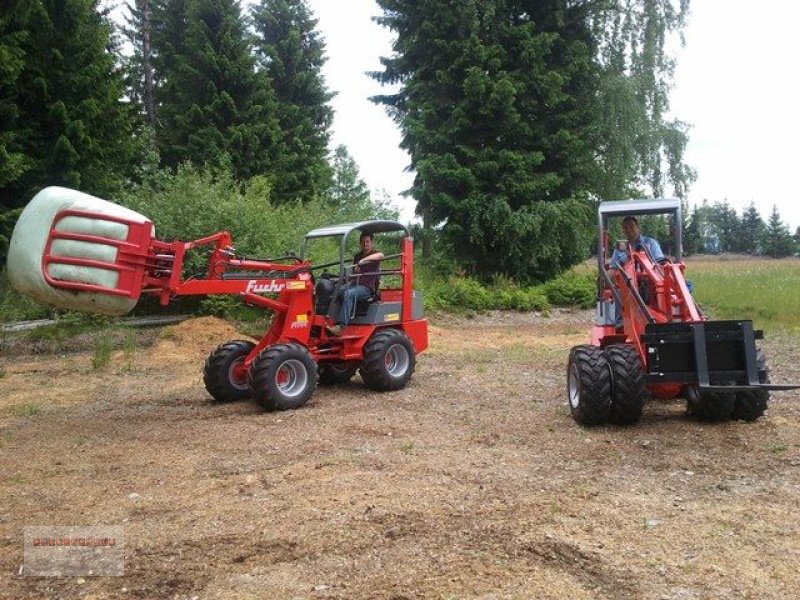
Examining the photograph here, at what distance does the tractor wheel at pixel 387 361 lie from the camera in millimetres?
8977

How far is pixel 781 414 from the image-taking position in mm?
7152

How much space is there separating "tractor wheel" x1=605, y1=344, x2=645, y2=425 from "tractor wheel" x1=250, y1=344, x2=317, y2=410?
3272 millimetres

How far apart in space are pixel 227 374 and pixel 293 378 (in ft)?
2.89

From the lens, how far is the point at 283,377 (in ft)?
26.4

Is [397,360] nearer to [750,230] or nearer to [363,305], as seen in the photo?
[363,305]

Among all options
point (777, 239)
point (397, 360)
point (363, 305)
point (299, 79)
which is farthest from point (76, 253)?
point (777, 239)

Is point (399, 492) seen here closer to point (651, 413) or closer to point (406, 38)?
point (651, 413)

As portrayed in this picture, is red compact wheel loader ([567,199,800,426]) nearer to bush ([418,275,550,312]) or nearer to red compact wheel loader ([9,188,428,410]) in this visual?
red compact wheel loader ([9,188,428,410])

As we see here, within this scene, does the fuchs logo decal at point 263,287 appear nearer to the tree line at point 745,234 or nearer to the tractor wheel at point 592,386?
the tractor wheel at point 592,386

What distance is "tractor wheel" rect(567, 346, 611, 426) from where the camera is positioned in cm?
647

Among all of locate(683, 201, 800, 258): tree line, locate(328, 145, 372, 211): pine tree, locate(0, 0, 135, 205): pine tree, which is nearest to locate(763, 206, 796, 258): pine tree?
locate(683, 201, 800, 258): tree line

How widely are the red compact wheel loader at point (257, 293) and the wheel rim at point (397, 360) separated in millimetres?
13

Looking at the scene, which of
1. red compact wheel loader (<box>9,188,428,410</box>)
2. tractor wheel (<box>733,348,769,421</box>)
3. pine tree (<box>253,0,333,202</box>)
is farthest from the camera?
pine tree (<box>253,0,333,202</box>)

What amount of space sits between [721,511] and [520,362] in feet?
23.1
